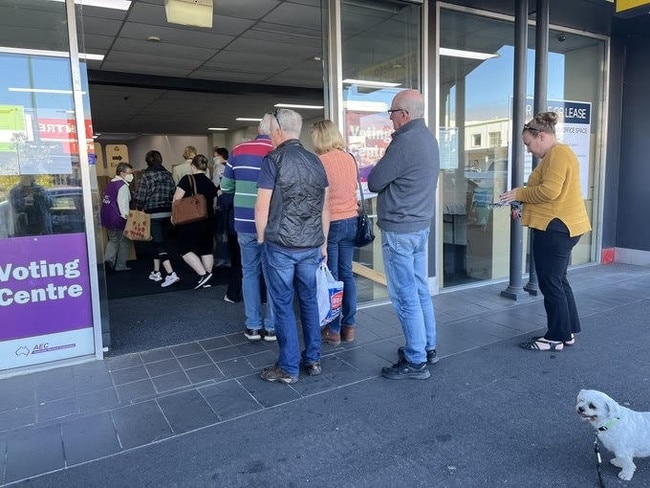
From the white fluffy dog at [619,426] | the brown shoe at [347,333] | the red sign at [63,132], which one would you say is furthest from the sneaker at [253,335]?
the white fluffy dog at [619,426]

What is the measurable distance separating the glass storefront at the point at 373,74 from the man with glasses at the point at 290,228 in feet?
5.21

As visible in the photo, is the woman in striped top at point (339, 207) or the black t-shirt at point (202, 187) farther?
the black t-shirt at point (202, 187)

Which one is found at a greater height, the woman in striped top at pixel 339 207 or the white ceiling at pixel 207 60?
the white ceiling at pixel 207 60

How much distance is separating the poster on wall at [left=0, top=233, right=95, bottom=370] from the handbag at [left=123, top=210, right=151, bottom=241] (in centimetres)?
274

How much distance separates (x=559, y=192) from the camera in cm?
327

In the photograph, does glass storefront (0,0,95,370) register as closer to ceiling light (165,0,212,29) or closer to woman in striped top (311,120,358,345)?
ceiling light (165,0,212,29)

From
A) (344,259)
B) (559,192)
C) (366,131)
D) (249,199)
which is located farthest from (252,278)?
(559,192)

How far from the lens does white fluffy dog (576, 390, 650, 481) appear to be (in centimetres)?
204

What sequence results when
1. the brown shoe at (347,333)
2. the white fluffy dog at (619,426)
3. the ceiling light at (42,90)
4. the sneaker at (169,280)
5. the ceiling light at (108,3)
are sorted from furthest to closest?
the sneaker at (169,280) < the ceiling light at (108,3) < the brown shoe at (347,333) < the ceiling light at (42,90) < the white fluffy dog at (619,426)

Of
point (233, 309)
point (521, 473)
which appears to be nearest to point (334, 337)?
point (233, 309)

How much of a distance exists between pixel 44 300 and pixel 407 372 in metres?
2.41

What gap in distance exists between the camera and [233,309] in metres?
4.74

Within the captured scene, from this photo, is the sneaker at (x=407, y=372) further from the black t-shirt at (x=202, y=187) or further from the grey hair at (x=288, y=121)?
the black t-shirt at (x=202, y=187)

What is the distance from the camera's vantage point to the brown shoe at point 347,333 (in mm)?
3832
